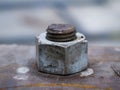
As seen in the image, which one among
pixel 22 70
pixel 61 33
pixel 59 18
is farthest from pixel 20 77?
pixel 59 18

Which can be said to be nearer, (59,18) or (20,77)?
(20,77)

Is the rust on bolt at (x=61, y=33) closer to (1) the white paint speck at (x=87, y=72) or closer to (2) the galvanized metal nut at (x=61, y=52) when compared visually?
(2) the galvanized metal nut at (x=61, y=52)

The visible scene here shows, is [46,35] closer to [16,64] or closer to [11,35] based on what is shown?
[16,64]

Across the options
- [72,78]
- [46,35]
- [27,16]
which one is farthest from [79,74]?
[27,16]

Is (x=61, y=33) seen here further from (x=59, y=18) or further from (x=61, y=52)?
(x=59, y=18)

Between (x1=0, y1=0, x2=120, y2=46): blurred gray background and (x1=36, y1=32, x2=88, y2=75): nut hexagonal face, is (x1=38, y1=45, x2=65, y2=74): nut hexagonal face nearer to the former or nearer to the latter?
(x1=36, y1=32, x2=88, y2=75): nut hexagonal face

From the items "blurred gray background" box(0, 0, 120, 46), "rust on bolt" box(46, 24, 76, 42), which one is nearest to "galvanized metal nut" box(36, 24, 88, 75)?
"rust on bolt" box(46, 24, 76, 42)

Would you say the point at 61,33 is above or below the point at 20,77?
above

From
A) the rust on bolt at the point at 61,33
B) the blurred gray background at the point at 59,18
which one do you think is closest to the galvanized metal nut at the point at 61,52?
the rust on bolt at the point at 61,33
